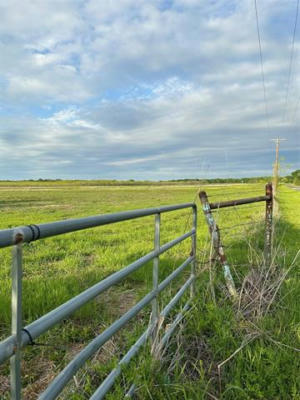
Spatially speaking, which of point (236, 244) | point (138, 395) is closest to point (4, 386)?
point (138, 395)

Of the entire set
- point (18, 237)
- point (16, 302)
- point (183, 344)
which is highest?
point (18, 237)

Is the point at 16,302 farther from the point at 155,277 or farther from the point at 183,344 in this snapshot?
the point at 183,344

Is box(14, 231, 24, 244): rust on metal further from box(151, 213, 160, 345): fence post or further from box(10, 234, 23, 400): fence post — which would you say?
box(151, 213, 160, 345): fence post

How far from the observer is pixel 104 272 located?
5246mm

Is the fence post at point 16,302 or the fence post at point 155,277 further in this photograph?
the fence post at point 155,277

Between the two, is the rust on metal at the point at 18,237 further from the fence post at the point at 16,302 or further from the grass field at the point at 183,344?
the grass field at the point at 183,344

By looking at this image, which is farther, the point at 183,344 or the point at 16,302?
the point at 183,344

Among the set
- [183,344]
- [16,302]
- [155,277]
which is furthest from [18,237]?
[183,344]

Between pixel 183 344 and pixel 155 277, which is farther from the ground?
pixel 155 277

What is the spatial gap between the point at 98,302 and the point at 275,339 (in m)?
2.07

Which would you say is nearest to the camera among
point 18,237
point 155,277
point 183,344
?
point 18,237

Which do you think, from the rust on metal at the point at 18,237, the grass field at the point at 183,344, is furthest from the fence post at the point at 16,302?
the grass field at the point at 183,344

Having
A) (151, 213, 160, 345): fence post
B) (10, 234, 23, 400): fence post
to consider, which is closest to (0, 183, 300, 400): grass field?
(151, 213, 160, 345): fence post

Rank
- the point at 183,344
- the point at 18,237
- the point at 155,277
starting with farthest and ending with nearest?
the point at 183,344
the point at 155,277
the point at 18,237
